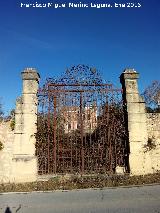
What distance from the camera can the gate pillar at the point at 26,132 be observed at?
10.0 m

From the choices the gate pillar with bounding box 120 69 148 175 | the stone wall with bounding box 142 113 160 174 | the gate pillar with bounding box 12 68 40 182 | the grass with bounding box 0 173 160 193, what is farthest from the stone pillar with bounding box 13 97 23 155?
the stone wall with bounding box 142 113 160 174

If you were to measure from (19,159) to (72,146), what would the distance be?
187cm

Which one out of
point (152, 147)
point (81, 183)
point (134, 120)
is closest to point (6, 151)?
point (81, 183)

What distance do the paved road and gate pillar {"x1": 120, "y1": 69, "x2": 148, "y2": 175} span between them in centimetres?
200

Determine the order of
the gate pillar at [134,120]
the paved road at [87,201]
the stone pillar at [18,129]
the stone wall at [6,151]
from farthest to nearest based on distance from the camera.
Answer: the gate pillar at [134,120], the stone pillar at [18,129], the stone wall at [6,151], the paved road at [87,201]

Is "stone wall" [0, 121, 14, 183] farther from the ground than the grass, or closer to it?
farther from the ground

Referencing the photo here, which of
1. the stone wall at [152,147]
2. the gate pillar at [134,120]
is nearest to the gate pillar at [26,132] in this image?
the gate pillar at [134,120]

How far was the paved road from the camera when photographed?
599 cm

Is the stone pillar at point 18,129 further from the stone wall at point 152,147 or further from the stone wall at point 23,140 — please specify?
the stone wall at point 152,147

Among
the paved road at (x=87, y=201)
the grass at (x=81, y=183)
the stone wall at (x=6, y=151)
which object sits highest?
the stone wall at (x=6, y=151)

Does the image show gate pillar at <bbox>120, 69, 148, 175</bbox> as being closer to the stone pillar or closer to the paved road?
the paved road

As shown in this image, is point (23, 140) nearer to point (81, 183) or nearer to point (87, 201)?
point (81, 183)

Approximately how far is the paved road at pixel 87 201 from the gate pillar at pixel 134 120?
2.00m

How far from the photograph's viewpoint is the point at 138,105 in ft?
35.6
